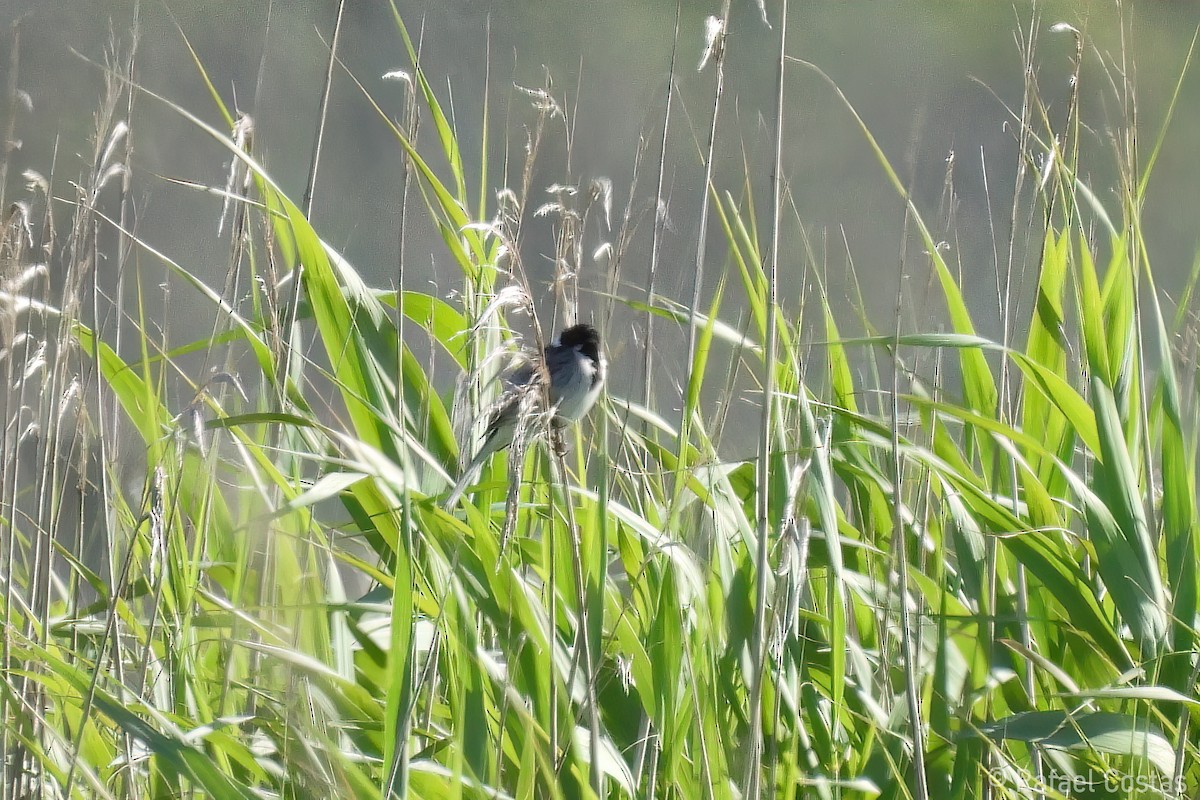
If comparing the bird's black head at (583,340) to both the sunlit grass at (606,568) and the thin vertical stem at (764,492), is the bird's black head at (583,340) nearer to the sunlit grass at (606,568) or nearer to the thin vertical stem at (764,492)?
the sunlit grass at (606,568)

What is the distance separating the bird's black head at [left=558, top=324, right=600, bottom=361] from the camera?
2.13 metres

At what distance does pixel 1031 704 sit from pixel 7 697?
3.86 ft

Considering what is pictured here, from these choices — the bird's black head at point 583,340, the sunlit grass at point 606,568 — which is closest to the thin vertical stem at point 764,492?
the sunlit grass at point 606,568

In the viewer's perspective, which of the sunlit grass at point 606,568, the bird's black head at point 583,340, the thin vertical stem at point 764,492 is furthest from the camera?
the bird's black head at point 583,340

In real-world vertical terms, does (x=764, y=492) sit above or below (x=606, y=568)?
above

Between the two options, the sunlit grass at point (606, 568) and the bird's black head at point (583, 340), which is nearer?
the sunlit grass at point (606, 568)

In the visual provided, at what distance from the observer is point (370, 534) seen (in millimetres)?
1393

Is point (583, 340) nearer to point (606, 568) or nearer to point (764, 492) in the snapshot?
point (606, 568)

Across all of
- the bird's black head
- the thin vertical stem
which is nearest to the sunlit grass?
the thin vertical stem

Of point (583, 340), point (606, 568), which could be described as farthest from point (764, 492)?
point (583, 340)

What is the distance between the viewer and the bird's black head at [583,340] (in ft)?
6.99

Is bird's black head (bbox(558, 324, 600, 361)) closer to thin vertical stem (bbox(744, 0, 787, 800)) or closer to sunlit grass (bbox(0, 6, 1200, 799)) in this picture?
sunlit grass (bbox(0, 6, 1200, 799))

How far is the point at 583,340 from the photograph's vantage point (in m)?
2.18

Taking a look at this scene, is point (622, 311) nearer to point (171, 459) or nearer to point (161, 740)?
point (171, 459)
